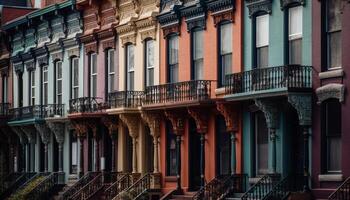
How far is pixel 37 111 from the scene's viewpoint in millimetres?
52312

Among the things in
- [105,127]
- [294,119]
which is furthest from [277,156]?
[105,127]

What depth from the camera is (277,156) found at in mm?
33031

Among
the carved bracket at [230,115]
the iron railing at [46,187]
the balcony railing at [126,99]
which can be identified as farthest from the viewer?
the iron railing at [46,187]

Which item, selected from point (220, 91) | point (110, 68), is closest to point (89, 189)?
point (110, 68)

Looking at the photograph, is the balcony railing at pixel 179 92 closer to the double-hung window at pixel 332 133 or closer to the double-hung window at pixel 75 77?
the double-hung window at pixel 332 133

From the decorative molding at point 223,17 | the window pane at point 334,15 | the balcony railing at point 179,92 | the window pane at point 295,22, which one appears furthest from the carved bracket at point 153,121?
the window pane at point 334,15

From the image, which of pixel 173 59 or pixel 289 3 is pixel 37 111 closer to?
pixel 173 59

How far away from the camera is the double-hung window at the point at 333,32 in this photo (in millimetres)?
30516

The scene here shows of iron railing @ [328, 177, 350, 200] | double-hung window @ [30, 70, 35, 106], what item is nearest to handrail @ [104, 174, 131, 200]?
double-hung window @ [30, 70, 35, 106]

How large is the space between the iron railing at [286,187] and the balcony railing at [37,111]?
20.2 metres

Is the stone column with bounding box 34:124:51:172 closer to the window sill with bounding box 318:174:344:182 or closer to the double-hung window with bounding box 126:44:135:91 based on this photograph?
the double-hung window with bounding box 126:44:135:91

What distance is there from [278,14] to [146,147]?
38.8 ft

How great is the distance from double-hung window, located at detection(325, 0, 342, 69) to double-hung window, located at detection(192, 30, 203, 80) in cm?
859

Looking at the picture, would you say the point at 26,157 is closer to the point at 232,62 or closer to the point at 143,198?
the point at 143,198
